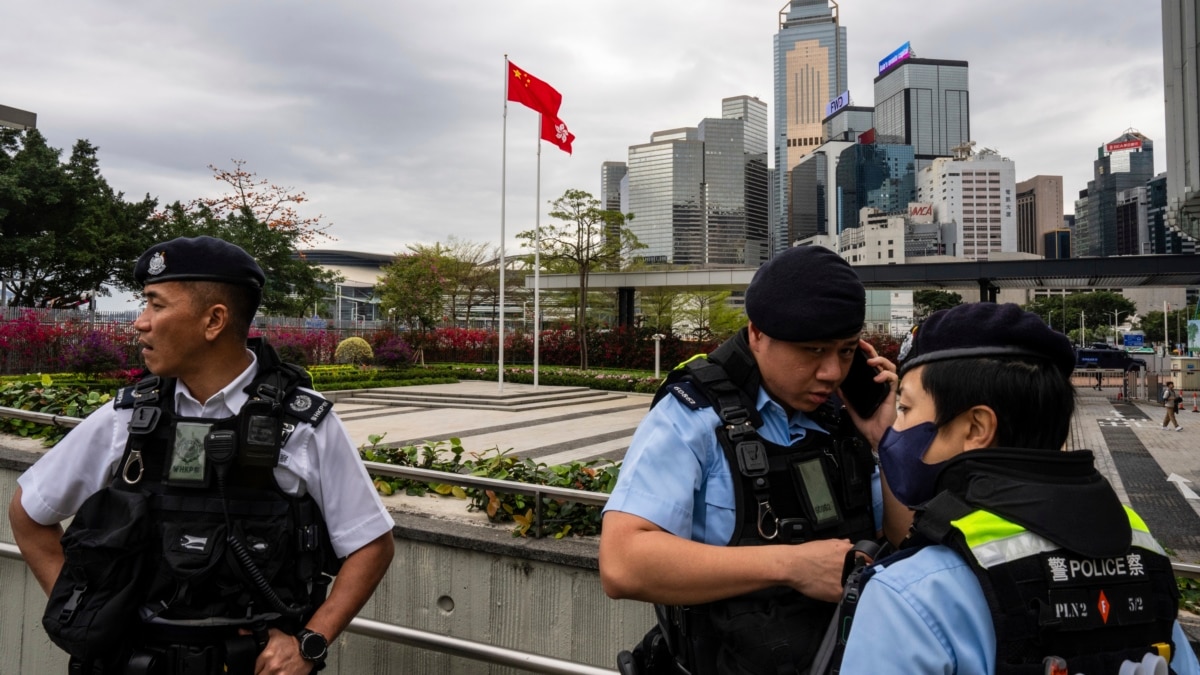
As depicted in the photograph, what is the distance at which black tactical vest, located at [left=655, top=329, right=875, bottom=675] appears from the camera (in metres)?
1.31

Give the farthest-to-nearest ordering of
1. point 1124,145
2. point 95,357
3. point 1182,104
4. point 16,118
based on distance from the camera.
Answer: point 1124,145 → point 16,118 → point 95,357 → point 1182,104

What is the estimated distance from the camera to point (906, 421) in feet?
3.71

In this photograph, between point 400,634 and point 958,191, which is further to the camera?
point 958,191

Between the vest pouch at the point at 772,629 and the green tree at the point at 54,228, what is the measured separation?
97.5 feet

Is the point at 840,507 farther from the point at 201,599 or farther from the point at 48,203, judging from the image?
the point at 48,203

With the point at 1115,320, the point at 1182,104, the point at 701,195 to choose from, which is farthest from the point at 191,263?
the point at 701,195

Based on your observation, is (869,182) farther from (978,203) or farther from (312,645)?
(312,645)

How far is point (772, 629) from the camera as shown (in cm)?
130

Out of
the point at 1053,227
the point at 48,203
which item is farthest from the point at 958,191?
the point at 48,203

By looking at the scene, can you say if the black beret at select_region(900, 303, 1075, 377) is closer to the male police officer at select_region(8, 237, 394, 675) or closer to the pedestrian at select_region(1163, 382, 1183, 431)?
the male police officer at select_region(8, 237, 394, 675)

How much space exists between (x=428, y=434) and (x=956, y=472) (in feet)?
35.2

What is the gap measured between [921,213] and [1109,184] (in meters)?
76.2

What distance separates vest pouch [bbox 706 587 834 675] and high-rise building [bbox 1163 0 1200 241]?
12.3 meters

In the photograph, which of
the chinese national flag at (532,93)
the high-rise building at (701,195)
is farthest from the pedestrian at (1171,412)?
the high-rise building at (701,195)
